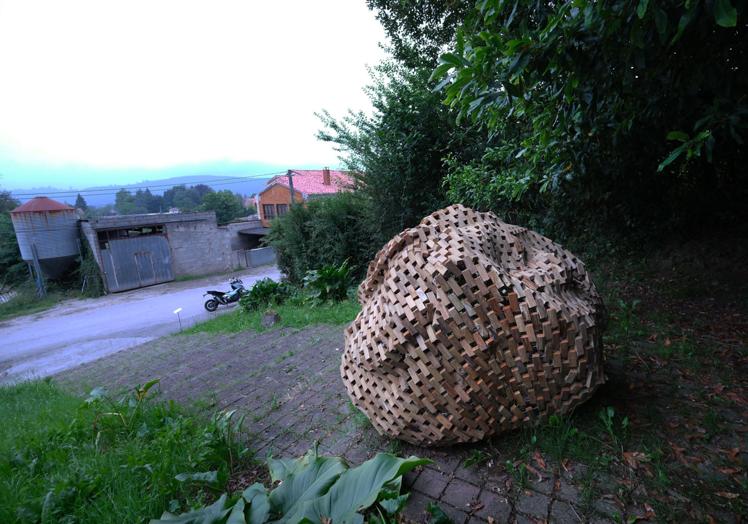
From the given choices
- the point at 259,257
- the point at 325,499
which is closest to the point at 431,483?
the point at 325,499

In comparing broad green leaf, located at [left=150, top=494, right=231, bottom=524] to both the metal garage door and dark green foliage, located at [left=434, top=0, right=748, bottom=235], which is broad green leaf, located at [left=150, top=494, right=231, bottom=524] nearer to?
dark green foliage, located at [left=434, top=0, right=748, bottom=235]

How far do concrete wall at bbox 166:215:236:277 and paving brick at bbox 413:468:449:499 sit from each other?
67.7 feet

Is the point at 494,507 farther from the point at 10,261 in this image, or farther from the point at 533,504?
the point at 10,261

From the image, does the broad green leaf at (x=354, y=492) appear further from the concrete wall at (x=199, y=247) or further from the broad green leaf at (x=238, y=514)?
the concrete wall at (x=199, y=247)

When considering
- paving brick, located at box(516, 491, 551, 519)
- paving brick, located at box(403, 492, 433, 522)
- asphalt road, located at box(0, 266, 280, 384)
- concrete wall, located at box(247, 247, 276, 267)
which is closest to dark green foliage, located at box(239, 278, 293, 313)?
asphalt road, located at box(0, 266, 280, 384)

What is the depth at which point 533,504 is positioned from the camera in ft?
5.25

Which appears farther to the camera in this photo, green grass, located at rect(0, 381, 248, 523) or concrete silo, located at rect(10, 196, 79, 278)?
concrete silo, located at rect(10, 196, 79, 278)

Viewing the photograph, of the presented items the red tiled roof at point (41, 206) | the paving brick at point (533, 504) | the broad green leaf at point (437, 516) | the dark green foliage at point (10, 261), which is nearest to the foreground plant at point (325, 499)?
the broad green leaf at point (437, 516)

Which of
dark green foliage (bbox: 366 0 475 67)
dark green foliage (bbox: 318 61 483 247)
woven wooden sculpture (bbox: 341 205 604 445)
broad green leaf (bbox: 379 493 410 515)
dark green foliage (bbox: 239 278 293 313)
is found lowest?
dark green foliage (bbox: 239 278 293 313)

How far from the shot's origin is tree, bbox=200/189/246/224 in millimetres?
39000

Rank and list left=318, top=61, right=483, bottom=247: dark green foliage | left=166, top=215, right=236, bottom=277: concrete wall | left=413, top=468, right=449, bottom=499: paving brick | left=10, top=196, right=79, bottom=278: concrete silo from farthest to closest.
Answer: left=166, top=215, right=236, bottom=277: concrete wall → left=10, top=196, right=79, bottom=278: concrete silo → left=318, top=61, right=483, bottom=247: dark green foliage → left=413, top=468, right=449, bottom=499: paving brick

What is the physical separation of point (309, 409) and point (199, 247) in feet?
65.6

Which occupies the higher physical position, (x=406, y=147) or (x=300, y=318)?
(x=406, y=147)

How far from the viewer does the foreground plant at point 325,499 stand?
1540mm
